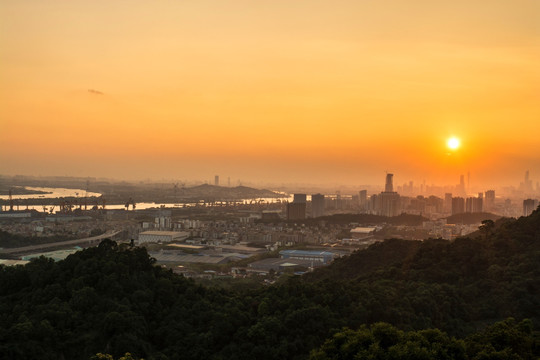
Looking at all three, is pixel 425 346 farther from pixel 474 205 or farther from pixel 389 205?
pixel 389 205

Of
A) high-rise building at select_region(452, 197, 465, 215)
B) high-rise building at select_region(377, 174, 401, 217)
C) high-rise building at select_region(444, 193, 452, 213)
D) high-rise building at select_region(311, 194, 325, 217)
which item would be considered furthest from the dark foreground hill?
high-rise building at select_region(444, 193, 452, 213)

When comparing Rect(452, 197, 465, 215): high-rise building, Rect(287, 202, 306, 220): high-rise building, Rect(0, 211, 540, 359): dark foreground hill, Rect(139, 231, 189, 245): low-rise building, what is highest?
Rect(452, 197, 465, 215): high-rise building

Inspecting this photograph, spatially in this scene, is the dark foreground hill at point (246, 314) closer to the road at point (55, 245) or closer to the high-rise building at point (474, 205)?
the road at point (55, 245)

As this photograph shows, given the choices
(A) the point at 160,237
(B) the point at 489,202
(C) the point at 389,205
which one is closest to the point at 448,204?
(B) the point at 489,202

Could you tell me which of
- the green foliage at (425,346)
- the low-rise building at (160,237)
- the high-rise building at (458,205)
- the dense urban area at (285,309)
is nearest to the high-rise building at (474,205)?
the high-rise building at (458,205)

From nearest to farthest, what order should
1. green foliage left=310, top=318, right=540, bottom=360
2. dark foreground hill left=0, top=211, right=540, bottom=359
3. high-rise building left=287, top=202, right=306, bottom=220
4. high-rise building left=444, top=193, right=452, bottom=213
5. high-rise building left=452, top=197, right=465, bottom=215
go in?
green foliage left=310, top=318, right=540, bottom=360 → dark foreground hill left=0, top=211, right=540, bottom=359 → high-rise building left=452, top=197, right=465, bottom=215 → high-rise building left=287, top=202, right=306, bottom=220 → high-rise building left=444, top=193, right=452, bottom=213

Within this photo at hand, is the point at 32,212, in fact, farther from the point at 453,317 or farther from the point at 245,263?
the point at 453,317

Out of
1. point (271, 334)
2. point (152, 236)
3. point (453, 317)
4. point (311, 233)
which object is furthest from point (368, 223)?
point (271, 334)

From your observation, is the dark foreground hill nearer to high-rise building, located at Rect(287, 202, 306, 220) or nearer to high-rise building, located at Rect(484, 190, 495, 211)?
high-rise building, located at Rect(287, 202, 306, 220)
